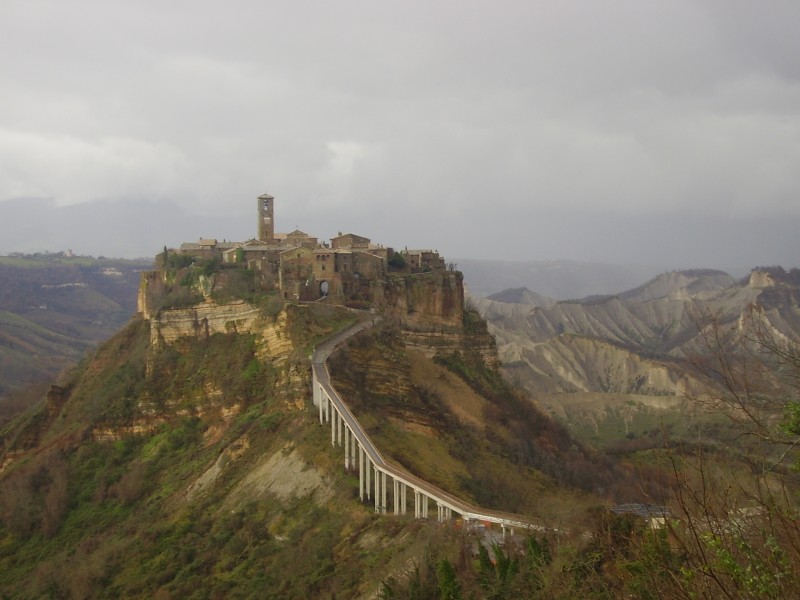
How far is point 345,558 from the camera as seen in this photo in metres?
27.3

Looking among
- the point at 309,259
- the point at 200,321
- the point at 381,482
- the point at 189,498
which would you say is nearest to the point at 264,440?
the point at 189,498

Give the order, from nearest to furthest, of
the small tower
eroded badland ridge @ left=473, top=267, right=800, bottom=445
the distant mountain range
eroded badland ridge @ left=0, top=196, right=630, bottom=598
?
eroded badland ridge @ left=0, top=196, right=630, bottom=598
the small tower
eroded badland ridge @ left=473, top=267, right=800, bottom=445
the distant mountain range

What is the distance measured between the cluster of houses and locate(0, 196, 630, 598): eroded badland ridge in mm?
140

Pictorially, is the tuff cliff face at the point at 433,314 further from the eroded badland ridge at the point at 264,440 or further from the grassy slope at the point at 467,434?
the grassy slope at the point at 467,434

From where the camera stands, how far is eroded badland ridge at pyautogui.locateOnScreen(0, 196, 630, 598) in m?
29.8

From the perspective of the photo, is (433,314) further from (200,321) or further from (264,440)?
(264,440)

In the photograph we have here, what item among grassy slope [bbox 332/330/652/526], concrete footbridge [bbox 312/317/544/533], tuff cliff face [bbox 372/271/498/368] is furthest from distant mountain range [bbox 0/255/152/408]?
concrete footbridge [bbox 312/317/544/533]

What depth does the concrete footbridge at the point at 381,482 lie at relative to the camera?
27188 millimetres

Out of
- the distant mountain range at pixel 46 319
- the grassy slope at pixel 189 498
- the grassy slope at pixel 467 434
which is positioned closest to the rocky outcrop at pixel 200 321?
the grassy slope at pixel 189 498

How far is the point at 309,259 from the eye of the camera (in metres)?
51.4

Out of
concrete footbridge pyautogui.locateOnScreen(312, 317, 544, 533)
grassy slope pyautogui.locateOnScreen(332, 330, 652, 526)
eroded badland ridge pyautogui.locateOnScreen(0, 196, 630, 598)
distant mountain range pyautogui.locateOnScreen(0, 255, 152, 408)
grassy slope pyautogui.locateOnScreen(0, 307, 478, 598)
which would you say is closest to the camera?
concrete footbridge pyautogui.locateOnScreen(312, 317, 544, 533)

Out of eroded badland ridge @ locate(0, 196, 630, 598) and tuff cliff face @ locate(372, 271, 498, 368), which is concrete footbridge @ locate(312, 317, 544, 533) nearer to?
eroded badland ridge @ locate(0, 196, 630, 598)

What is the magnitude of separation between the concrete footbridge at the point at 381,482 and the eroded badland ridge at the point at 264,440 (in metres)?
0.70

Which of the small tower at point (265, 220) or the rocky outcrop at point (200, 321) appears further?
the small tower at point (265, 220)
